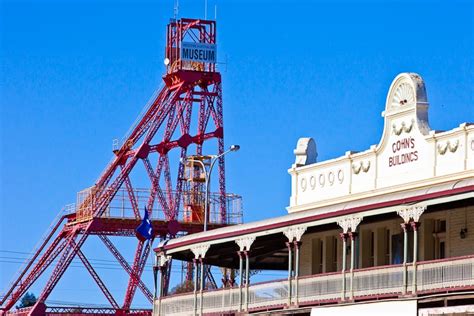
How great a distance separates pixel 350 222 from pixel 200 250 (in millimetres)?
10423

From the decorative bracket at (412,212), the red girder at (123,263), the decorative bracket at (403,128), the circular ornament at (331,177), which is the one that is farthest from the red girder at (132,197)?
the decorative bracket at (412,212)

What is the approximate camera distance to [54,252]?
9481cm

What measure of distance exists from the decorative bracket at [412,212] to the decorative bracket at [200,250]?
12.6 metres

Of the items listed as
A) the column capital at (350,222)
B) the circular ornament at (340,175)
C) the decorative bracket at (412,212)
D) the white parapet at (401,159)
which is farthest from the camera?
the circular ornament at (340,175)

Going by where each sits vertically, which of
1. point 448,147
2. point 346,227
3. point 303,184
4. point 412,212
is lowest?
point 412,212

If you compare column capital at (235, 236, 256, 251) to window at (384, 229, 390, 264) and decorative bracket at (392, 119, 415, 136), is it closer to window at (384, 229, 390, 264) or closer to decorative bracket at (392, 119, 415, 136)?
window at (384, 229, 390, 264)

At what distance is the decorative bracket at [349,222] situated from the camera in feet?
157

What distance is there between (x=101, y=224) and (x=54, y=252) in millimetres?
5296

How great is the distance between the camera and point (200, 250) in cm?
5731

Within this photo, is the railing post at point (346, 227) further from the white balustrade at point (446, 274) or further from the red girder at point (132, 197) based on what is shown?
the red girder at point (132, 197)

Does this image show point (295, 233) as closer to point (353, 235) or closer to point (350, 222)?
point (350, 222)

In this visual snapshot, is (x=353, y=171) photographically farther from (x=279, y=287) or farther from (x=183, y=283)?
(x=183, y=283)

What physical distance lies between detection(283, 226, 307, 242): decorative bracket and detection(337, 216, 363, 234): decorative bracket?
8.24 ft

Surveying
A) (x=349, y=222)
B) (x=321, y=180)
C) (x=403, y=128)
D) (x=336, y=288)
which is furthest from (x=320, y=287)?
(x=321, y=180)
